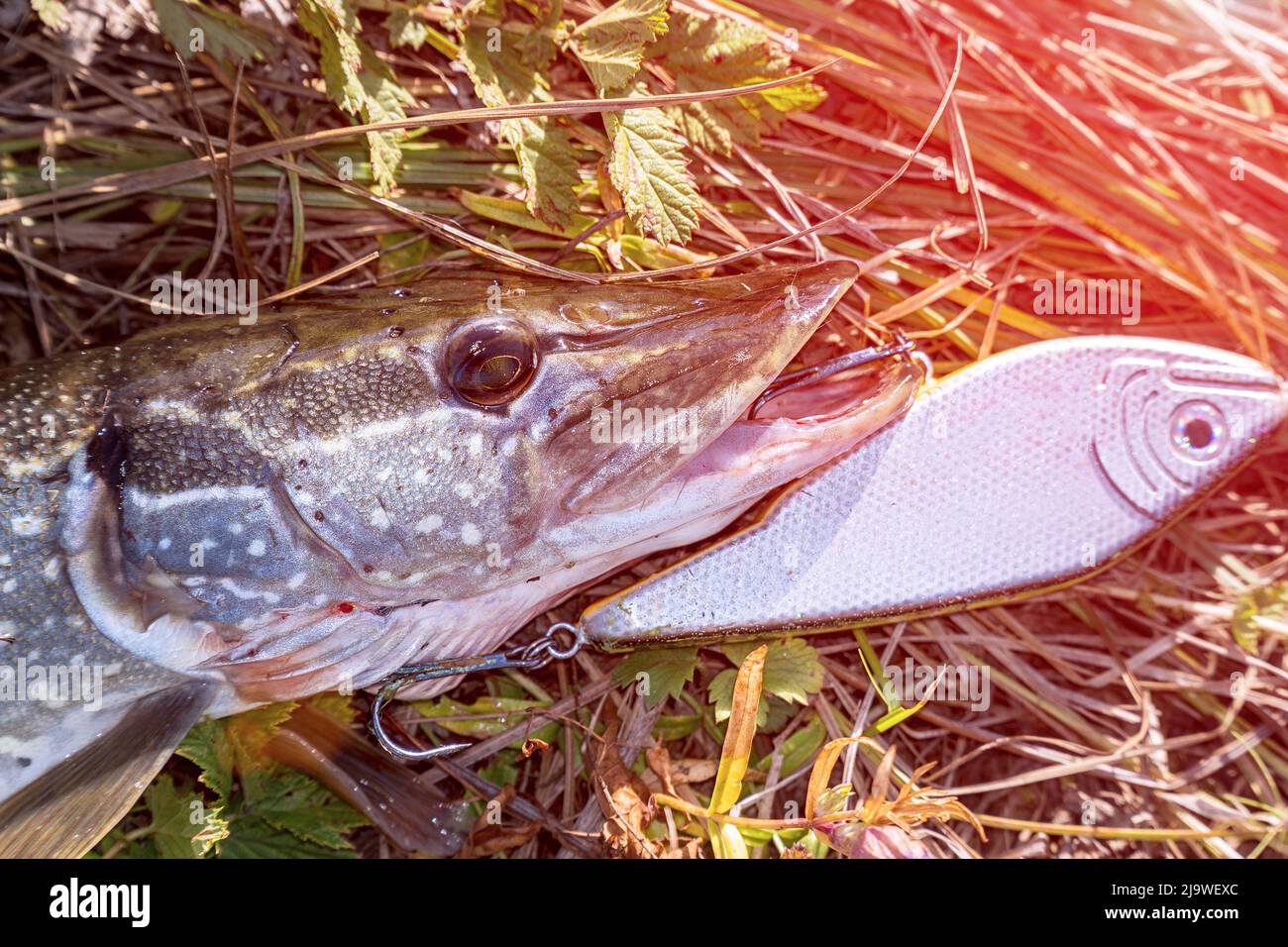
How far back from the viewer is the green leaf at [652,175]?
2.19 m

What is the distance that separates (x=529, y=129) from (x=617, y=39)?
0.95 feet

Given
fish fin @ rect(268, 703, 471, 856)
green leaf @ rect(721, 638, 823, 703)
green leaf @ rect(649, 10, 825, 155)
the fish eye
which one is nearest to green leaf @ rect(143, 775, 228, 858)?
fish fin @ rect(268, 703, 471, 856)

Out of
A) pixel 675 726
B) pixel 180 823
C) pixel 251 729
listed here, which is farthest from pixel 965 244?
pixel 180 823

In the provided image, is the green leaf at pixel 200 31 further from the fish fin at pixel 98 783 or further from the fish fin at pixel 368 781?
the fish fin at pixel 368 781

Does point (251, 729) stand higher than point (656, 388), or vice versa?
point (656, 388)

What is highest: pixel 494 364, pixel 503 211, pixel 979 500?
pixel 503 211

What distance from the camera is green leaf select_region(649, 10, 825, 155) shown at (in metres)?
2.25

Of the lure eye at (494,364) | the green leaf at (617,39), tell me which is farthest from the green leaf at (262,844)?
the green leaf at (617,39)

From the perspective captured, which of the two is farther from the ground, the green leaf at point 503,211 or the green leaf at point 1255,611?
the green leaf at point 503,211

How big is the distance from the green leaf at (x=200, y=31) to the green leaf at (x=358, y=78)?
0.17 m

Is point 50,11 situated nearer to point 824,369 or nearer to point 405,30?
point 405,30

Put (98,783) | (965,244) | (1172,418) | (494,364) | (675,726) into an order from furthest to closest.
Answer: (965,244) → (675,726) → (1172,418) → (98,783) → (494,364)

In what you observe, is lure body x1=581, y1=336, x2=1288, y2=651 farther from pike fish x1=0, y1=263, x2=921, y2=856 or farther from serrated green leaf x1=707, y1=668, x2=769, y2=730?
pike fish x1=0, y1=263, x2=921, y2=856

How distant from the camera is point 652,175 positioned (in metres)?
2.20
